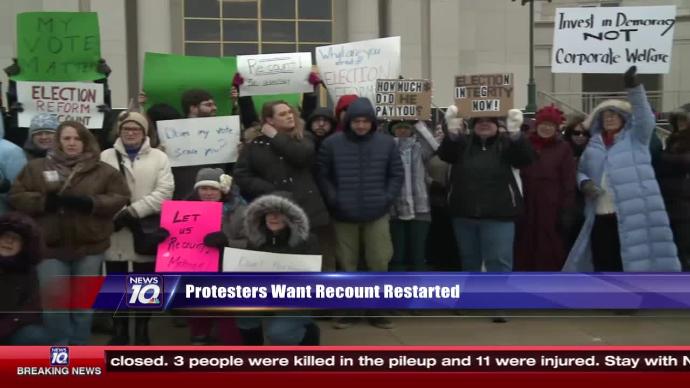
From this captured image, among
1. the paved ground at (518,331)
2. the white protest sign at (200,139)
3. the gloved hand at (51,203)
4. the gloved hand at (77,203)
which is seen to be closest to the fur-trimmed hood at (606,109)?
the paved ground at (518,331)

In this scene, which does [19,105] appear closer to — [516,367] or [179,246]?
[179,246]

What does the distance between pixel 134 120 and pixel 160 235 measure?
1056 millimetres

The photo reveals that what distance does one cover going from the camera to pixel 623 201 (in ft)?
11.8

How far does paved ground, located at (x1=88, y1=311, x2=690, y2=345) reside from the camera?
10.5 ft

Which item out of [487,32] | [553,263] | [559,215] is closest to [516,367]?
[553,263]

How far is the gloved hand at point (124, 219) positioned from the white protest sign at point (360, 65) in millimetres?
1746

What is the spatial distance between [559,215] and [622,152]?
0.41 metres

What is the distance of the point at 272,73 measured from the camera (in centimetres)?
516

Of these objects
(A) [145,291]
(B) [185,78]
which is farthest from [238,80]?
(A) [145,291]

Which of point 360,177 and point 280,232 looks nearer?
point 280,232

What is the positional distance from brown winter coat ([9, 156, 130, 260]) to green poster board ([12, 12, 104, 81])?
968 millimetres

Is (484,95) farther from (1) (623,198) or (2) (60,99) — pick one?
(2) (60,99)

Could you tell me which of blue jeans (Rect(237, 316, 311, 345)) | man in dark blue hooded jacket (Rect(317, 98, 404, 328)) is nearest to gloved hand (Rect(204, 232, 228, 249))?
blue jeans (Rect(237, 316, 311, 345))

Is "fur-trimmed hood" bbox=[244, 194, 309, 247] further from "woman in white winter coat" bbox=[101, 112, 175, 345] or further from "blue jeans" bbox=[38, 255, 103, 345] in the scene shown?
"blue jeans" bbox=[38, 255, 103, 345]
